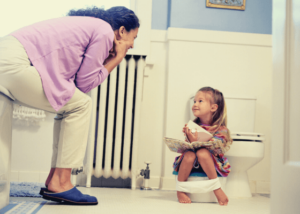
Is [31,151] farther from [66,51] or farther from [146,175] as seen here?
[66,51]

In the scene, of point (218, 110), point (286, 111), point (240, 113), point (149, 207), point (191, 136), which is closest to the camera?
point (286, 111)

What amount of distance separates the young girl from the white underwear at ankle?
0.8 inches

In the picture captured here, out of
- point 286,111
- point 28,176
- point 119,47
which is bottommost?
point 28,176

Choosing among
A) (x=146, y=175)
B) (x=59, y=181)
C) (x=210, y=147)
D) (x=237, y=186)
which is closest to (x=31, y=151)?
(x=146, y=175)

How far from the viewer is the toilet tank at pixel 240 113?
2.03 m

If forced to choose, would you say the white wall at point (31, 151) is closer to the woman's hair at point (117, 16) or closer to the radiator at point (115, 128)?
the radiator at point (115, 128)

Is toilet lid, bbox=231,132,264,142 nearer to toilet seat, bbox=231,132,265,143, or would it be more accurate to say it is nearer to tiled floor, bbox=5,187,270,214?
toilet seat, bbox=231,132,265,143

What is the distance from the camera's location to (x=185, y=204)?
4.87 ft

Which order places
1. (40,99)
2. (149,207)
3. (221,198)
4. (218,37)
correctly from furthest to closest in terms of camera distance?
(218,37)
(221,198)
(149,207)
(40,99)

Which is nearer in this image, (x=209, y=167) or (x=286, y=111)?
(x=286, y=111)

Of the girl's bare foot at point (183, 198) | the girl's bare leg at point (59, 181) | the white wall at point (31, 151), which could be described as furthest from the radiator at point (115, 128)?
the girl's bare leg at point (59, 181)

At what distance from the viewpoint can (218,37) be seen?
7.44 feet

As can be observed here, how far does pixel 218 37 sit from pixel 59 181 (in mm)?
1534

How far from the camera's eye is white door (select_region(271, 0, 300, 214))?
76 cm
